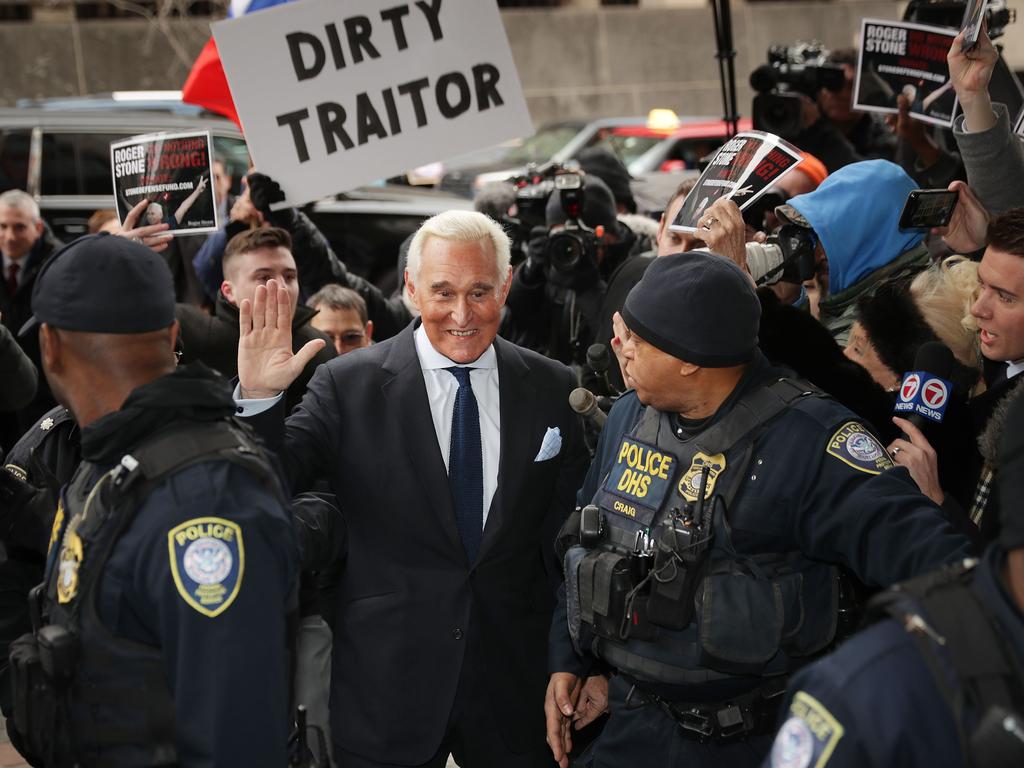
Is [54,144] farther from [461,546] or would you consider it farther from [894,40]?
[461,546]

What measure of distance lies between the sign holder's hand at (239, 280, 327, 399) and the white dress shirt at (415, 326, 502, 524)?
574 millimetres

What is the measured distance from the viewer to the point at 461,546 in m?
3.51

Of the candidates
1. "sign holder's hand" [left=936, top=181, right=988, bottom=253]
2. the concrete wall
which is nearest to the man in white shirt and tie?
"sign holder's hand" [left=936, top=181, right=988, bottom=253]

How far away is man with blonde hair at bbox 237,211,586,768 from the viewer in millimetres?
3494

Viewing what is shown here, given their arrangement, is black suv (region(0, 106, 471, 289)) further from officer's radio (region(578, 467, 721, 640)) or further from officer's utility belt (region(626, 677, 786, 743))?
officer's utility belt (region(626, 677, 786, 743))

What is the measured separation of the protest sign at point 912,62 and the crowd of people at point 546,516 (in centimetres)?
111

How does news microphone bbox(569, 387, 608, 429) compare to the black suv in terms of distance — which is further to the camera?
the black suv

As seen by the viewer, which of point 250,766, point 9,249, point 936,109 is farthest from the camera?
point 9,249

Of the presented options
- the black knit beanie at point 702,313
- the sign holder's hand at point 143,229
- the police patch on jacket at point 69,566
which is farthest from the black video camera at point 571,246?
the police patch on jacket at point 69,566

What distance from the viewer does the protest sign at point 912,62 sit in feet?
17.2

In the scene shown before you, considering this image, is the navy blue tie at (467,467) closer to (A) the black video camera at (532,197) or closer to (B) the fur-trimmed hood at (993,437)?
(B) the fur-trimmed hood at (993,437)

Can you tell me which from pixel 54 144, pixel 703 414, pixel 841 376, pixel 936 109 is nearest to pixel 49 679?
pixel 703 414

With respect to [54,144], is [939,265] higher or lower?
higher

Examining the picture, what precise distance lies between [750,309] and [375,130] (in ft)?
7.35
